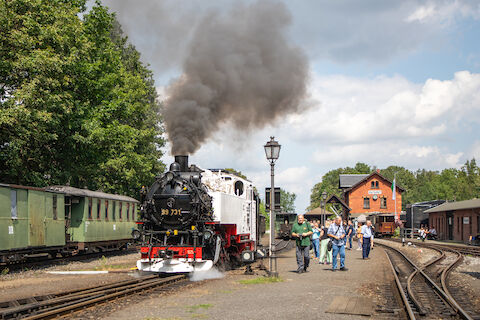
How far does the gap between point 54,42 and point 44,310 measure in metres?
15.5

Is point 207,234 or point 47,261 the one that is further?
point 47,261

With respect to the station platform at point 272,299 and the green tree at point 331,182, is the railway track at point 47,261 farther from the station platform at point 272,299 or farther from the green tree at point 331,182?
the green tree at point 331,182

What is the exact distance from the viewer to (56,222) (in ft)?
63.5

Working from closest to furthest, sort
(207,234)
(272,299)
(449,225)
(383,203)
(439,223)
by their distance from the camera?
(272,299), (207,234), (449,225), (439,223), (383,203)

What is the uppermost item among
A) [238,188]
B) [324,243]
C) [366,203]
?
[238,188]

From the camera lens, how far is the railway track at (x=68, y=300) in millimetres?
8352

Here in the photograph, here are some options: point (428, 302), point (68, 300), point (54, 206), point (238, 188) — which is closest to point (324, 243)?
point (238, 188)

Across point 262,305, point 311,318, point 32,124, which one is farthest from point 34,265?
point 311,318

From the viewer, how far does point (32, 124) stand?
1947 centimetres

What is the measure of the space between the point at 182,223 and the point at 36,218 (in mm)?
6674

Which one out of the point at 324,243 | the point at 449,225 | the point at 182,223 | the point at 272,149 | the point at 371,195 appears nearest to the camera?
the point at 182,223

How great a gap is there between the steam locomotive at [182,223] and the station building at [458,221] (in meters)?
29.4

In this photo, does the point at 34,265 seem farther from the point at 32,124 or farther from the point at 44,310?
the point at 44,310

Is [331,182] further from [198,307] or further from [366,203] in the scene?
[198,307]
